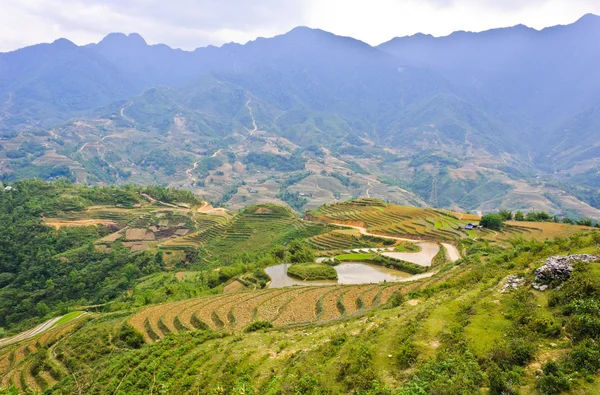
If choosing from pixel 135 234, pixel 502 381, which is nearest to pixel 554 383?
pixel 502 381

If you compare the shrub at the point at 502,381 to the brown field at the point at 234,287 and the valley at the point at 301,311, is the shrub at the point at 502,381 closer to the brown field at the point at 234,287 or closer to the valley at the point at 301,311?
the valley at the point at 301,311

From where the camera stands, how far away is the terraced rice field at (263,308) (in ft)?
75.2

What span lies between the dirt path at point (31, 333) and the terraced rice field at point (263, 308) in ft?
46.4

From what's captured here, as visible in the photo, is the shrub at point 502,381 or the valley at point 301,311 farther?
the valley at point 301,311

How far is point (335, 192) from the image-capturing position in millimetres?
154000

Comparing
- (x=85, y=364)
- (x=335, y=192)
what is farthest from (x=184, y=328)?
(x=335, y=192)

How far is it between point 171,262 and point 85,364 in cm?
3766

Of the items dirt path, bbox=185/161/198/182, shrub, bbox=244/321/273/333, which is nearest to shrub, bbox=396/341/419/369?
shrub, bbox=244/321/273/333

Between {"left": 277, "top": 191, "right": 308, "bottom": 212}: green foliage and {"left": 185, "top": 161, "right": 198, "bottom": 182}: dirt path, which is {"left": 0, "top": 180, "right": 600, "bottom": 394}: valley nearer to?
{"left": 277, "top": 191, "right": 308, "bottom": 212}: green foliage

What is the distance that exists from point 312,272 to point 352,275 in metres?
4.27

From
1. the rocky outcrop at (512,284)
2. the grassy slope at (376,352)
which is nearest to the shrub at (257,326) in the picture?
the grassy slope at (376,352)

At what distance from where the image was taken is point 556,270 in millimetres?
13445

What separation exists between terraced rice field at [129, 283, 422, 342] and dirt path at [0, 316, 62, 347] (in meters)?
14.2

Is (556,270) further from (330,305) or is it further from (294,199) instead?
(294,199)
